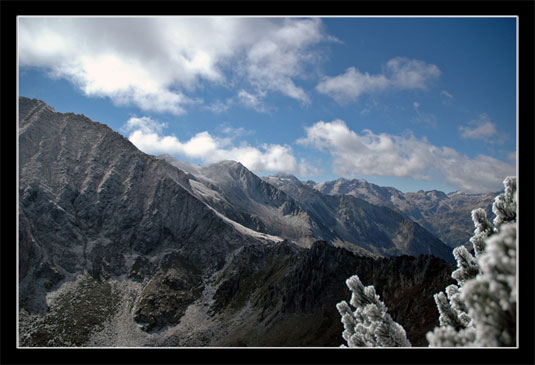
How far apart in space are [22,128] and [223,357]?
164 meters

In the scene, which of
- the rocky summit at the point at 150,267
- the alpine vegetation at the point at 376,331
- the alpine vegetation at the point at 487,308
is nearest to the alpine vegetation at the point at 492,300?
the alpine vegetation at the point at 487,308

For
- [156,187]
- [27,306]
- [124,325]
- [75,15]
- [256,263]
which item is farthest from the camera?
[156,187]

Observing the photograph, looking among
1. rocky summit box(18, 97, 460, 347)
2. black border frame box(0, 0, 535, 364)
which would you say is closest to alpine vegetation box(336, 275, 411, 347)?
black border frame box(0, 0, 535, 364)

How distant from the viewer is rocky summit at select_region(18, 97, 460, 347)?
6050 cm

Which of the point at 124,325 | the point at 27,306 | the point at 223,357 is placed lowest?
the point at 124,325

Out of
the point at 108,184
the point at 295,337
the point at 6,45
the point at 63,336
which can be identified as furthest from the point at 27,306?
the point at 6,45

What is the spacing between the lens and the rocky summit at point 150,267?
6050 cm

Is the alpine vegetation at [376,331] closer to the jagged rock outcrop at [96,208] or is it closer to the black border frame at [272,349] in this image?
the black border frame at [272,349]

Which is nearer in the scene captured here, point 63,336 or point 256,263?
point 63,336

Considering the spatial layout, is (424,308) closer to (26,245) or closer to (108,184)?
(26,245)

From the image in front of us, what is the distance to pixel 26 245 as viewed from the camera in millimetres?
99000

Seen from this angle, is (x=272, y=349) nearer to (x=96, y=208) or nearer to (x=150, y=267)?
(x=150, y=267)

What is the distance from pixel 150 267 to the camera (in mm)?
122188

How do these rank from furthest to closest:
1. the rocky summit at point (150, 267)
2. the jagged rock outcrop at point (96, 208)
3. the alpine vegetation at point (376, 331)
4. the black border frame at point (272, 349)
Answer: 1. the jagged rock outcrop at point (96, 208)
2. the rocky summit at point (150, 267)
3. the alpine vegetation at point (376, 331)
4. the black border frame at point (272, 349)
